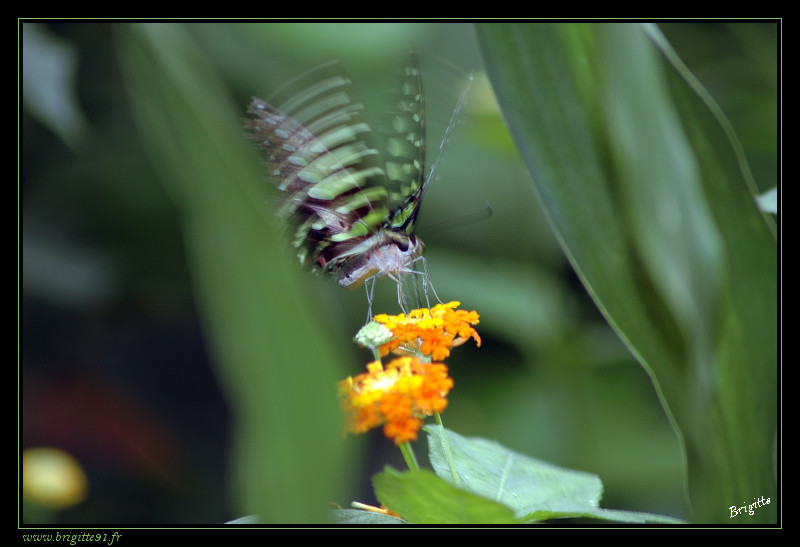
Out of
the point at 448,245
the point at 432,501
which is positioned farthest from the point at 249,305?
the point at 448,245

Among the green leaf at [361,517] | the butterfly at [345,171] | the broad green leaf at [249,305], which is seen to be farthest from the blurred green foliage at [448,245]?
the broad green leaf at [249,305]

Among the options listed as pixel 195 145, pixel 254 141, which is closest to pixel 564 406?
pixel 254 141

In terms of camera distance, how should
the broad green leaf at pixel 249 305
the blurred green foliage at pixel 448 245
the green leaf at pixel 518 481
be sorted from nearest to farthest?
the broad green leaf at pixel 249 305 → the green leaf at pixel 518 481 → the blurred green foliage at pixel 448 245

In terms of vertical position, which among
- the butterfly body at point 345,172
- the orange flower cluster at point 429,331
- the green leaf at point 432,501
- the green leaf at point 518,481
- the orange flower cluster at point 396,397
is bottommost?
the green leaf at point 432,501

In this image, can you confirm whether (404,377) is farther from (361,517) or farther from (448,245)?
(448,245)

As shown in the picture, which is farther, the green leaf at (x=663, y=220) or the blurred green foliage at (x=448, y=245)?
the blurred green foliage at (x=448, y=245)

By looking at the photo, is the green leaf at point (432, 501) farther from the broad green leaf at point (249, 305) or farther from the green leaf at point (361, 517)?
the broad green leaf at point (249, 305)
